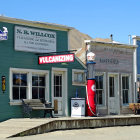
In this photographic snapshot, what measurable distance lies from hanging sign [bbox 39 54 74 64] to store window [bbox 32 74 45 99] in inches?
33.9

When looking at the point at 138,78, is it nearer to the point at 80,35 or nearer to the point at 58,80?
the point at 58,80

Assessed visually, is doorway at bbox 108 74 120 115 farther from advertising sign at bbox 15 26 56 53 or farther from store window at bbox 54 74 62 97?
advertising sign at bbox 15 26 56 53

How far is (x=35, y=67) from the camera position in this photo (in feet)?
60.6

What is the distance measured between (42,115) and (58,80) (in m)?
2.13

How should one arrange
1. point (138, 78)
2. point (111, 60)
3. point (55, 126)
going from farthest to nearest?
point (138, 78)
point (111, 60)
point (55, 126)

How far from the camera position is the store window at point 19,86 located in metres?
17.8

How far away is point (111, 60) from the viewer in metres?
22.1

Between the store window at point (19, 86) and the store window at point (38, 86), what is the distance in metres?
0.49

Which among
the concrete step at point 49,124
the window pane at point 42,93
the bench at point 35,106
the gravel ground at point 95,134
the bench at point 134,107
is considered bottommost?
the gravel ground at point 95,134

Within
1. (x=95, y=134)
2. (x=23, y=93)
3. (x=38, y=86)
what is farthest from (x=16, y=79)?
(x=95, y=134)

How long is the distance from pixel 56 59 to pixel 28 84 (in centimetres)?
184

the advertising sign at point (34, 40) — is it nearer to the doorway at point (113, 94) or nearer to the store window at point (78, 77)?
the store window at point (78, 77)

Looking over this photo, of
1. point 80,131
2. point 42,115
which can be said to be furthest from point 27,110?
point 80,131

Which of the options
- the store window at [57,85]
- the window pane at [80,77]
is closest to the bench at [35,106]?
the store window at [57,85]
